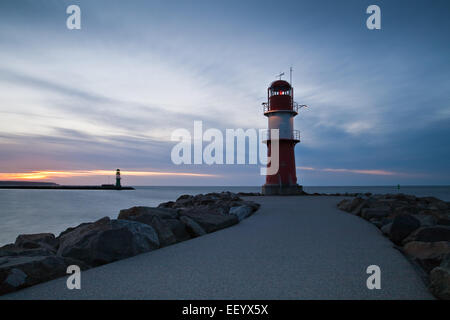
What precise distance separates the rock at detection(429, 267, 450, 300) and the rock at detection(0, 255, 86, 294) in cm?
359

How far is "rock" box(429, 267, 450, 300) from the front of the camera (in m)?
2.75

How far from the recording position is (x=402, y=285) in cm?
314

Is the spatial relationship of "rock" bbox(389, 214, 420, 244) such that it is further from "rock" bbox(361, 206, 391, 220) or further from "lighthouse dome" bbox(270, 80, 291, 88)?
"lighthouse dome" bbox(270, 80, 291, 88)

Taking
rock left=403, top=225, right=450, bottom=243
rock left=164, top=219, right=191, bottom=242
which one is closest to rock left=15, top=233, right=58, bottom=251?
rock left=164, top=219, right=191, bottom=242

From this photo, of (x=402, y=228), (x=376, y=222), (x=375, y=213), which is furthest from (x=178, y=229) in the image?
(x=375, y=213)

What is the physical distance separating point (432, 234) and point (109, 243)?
15.0 feet

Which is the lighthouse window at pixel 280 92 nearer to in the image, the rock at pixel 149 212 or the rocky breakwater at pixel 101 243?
the rocky breakwater at pixel 101 243

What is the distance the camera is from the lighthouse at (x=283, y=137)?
20438 millimetres

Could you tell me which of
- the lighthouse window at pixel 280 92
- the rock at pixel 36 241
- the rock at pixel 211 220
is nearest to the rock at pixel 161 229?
the rock at pixel 211 220

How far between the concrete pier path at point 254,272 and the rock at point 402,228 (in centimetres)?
16

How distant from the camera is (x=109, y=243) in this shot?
→ 4203mm

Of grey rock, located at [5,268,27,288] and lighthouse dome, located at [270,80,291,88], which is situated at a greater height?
lighthouse dome, located at [270,80,291,88]
